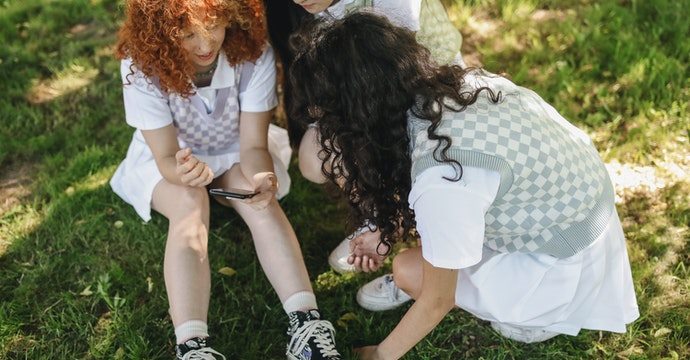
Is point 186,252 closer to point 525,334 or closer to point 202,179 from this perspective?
point 202,179

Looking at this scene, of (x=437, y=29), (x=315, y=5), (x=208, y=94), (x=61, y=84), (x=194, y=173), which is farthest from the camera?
(x=61, y=84)

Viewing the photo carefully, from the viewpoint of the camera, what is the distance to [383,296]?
2.48 meters

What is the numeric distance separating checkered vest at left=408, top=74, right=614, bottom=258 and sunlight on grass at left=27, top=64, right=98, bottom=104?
238 cm

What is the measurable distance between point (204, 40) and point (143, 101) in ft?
1.14

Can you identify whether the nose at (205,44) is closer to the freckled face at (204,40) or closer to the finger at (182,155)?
the freckled face at (204,40)

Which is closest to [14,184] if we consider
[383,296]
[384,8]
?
[383,296]

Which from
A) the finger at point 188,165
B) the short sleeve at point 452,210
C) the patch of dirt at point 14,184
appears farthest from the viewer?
the patch of dirt at point 14,184

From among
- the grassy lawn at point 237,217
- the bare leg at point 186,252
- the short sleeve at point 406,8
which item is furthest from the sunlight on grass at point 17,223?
the short sleeve at point 406,8

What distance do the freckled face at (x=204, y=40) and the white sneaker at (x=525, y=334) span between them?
1.35 metres

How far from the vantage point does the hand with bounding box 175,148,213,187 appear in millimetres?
2260

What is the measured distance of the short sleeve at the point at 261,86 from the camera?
98.9 inches

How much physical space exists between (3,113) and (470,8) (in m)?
2.50

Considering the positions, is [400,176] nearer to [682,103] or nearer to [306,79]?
[306,79]

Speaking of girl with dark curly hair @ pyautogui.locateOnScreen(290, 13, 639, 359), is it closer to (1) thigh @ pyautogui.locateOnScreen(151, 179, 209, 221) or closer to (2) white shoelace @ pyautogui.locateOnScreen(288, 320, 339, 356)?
(2) white shoelace @ pyautogui.locateOnScreen(288, 320, 339, 356)
